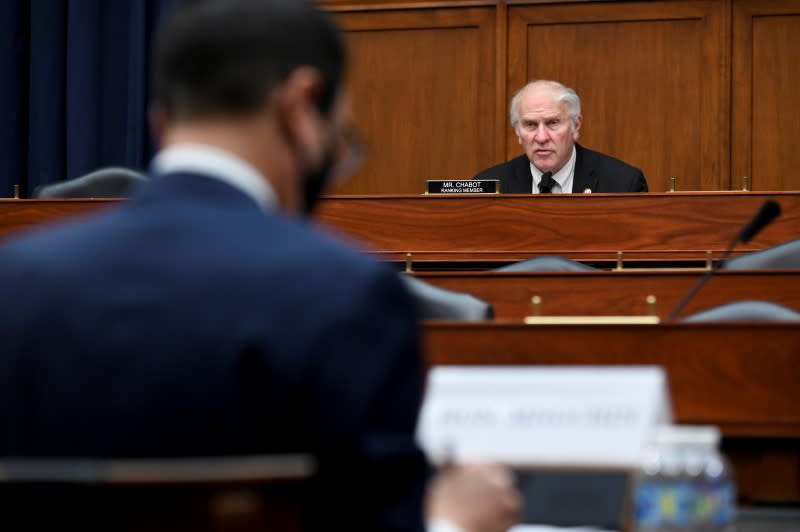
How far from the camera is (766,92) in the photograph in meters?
6.91

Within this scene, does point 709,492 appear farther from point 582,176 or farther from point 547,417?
point 582,176

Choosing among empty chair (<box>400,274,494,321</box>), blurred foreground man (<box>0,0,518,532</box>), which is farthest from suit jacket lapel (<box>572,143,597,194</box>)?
blurred foreground man (<box>0,0,518,532</box>)

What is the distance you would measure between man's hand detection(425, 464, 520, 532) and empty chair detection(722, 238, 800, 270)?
9.19 ft

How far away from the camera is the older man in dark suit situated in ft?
19.3

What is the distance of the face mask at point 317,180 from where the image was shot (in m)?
1.29

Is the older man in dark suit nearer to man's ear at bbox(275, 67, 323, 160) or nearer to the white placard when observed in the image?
the white placard

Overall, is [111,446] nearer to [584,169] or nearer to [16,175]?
[584,169]

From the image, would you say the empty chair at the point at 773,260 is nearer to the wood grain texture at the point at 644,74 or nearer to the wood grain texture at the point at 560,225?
the wood grain texture at the point at 560,225

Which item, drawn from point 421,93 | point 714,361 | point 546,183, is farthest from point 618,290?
point 421,93

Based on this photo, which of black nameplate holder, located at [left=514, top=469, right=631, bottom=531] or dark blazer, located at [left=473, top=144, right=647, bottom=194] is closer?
black nameplate holder, located at [left=514, top=469, right=631, bottom=531]

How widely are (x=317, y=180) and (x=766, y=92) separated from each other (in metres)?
6.02

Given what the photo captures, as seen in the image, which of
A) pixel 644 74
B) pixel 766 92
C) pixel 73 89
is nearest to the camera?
pixel 766 92

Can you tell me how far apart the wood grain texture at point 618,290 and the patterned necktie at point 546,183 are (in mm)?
1694

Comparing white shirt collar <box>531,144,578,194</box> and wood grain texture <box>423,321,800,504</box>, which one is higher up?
white shirt collar <box>531,144,578,194</box>
